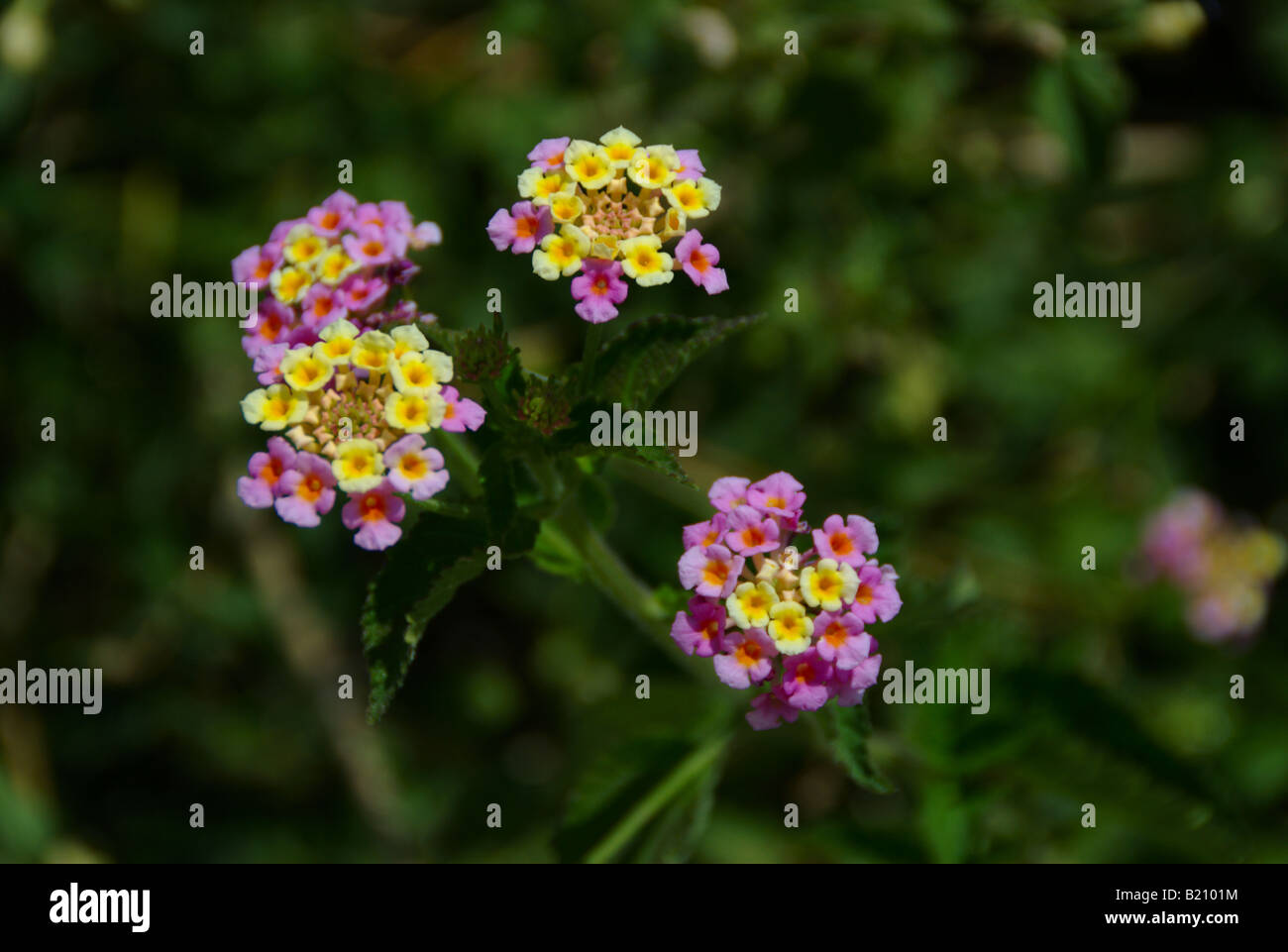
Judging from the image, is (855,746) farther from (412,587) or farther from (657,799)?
(412,587)

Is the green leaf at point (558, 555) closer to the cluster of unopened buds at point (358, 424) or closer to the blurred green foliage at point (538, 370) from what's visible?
Result: the cluster of unopened buds at point (358, 424)

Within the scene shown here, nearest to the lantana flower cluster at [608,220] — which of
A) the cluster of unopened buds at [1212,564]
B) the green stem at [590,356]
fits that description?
the green stem at [590,356]

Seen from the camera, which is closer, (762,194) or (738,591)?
(738,591)

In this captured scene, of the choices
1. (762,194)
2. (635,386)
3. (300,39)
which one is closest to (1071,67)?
(762,194)

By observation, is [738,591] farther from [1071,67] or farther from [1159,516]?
[1159,516]

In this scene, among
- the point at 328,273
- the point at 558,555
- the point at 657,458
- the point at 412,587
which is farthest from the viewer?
the point at 558,555

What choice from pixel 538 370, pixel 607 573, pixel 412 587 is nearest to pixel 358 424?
pixel 412 587
